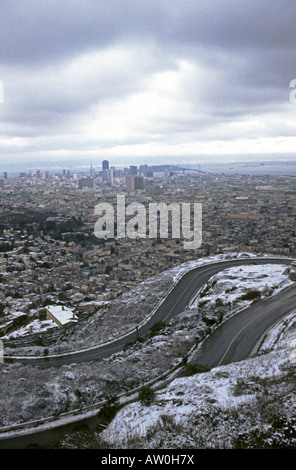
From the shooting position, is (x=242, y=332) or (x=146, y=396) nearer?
(x=146, y=396)

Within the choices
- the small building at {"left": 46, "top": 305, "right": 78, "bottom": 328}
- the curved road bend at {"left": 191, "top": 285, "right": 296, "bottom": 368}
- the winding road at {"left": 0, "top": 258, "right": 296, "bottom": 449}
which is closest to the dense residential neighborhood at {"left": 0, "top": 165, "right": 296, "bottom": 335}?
the small building at {"left": 46, "top": 305, "right": 78, "bottom": 328}

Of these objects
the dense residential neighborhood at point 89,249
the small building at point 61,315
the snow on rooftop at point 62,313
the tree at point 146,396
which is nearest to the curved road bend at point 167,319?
the tree at point 146,396

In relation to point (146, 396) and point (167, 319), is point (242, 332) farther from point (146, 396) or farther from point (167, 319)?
point (146, 396)

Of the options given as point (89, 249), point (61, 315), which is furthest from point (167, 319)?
point (89, 249)

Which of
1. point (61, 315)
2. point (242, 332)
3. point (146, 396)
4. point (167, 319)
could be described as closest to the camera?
point (146, 396)

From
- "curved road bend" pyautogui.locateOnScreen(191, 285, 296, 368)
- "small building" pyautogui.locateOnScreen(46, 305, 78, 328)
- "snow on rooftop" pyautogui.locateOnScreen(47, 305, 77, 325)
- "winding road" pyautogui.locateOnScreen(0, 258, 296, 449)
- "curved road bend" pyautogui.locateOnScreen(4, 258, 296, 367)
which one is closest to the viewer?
"winding road" pyautogui.locateOnScreen(0, 258, 296, 449)

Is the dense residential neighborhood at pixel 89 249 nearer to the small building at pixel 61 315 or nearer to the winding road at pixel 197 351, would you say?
the small building at pixel 61 315

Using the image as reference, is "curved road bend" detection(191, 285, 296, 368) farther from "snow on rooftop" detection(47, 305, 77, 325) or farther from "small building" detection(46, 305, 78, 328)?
"snow on rooftop" detection(47, 305, 77, 325)
